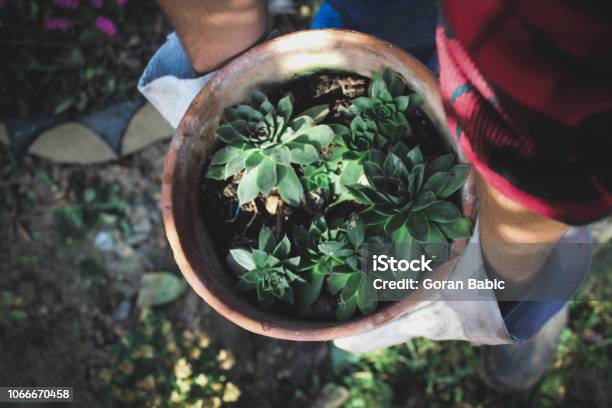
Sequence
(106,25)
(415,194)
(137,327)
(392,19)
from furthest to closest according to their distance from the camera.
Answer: (106,25) → (137,327) → (392,19) → (415,194)

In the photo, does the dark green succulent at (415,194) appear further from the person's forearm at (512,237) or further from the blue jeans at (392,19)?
the blue jeans at (392,19)

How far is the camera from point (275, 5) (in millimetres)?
1364

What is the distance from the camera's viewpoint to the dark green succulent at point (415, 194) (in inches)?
33.9

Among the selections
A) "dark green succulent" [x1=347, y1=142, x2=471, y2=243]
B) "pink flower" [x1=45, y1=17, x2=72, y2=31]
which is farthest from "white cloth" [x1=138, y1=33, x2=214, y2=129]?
"pink flower" [x1=45, y1=17, x2=72, y2=31]

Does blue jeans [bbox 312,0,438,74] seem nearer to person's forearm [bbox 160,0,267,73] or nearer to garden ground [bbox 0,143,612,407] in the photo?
person's forearm [bbox 160,0,267,73]

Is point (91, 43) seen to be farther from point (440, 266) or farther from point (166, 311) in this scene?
point (440, 266)

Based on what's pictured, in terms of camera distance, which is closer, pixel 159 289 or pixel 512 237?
pixel 512 237

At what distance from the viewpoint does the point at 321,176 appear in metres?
0.98

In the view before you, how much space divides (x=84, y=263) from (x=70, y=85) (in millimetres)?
642

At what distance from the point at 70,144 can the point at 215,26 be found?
1.07 metres

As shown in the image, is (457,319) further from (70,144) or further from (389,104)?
(70,144)

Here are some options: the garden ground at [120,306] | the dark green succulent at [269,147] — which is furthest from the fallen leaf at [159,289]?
the dark green succulent at [269,147]

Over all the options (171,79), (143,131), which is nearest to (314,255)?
(171,79)

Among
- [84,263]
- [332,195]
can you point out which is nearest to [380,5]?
[332,195]
